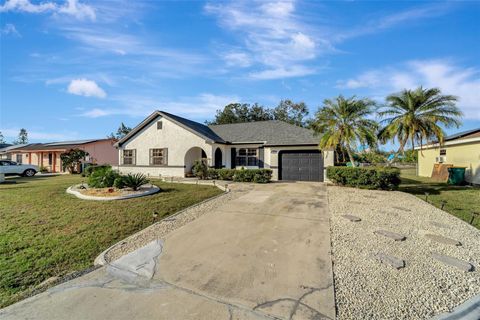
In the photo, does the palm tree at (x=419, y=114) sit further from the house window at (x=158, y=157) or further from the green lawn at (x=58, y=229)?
the house window at (x=158, y=157)

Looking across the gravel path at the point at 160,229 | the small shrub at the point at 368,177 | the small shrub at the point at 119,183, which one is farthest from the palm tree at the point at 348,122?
the small shrub at the point at 119,183

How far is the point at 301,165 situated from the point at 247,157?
4448 millimetres

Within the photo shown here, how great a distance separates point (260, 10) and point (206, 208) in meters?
7.75

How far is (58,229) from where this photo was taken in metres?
5.66

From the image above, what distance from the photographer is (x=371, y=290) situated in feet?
10.4

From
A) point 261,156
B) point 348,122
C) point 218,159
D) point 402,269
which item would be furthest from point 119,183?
point 348,122

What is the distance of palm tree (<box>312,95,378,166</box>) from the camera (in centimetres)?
1291

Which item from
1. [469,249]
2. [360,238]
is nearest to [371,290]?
[360,238]

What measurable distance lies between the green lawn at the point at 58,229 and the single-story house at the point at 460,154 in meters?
17.5

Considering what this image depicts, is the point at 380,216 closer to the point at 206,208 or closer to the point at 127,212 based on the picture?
the point at 206,208

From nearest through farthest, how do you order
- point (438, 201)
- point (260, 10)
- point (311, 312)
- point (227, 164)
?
point (311, 312) < point (260, 10) < point (438, 201) < point (227, 164)

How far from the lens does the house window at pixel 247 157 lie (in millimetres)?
17906

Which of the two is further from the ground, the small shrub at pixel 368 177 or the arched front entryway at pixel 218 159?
the arched front entryway at pixel 218 159

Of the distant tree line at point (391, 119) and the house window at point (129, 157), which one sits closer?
the distant tree line at point (391, 119)
